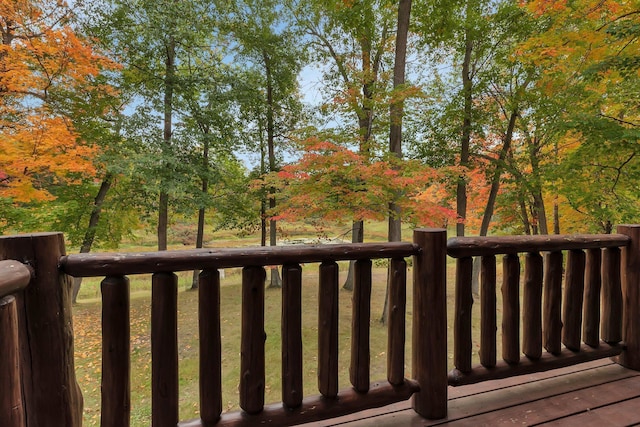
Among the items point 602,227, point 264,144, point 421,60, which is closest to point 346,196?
point 264,144

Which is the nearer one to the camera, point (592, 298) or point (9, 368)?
point (9, 368)

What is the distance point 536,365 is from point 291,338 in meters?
1.39

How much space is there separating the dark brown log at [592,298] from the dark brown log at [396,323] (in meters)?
1.29

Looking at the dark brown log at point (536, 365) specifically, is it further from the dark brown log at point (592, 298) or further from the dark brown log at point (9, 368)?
the dark brown log at point (9, 368)

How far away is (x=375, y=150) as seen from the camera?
6133 mm

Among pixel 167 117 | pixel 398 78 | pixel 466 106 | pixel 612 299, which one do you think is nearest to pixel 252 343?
pixel 612 299

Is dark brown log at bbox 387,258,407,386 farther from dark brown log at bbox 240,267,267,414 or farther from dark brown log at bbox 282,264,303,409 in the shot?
dark brown log at bbox 240,267,267,414

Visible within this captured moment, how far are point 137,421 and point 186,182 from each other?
5.59 metres

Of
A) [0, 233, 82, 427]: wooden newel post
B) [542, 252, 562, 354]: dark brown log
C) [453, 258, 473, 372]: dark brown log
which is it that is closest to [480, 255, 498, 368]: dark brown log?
[453, 258, 473, 372]: dark brown log

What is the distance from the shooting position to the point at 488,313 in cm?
167

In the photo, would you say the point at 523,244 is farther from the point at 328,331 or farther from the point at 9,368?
the point at 9,368

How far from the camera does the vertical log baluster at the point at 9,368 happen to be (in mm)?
797

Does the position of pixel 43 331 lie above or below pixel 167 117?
below

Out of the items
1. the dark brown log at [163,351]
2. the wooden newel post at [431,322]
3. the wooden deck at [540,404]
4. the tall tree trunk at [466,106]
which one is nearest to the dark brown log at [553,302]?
the wooden deck at [540,404]
